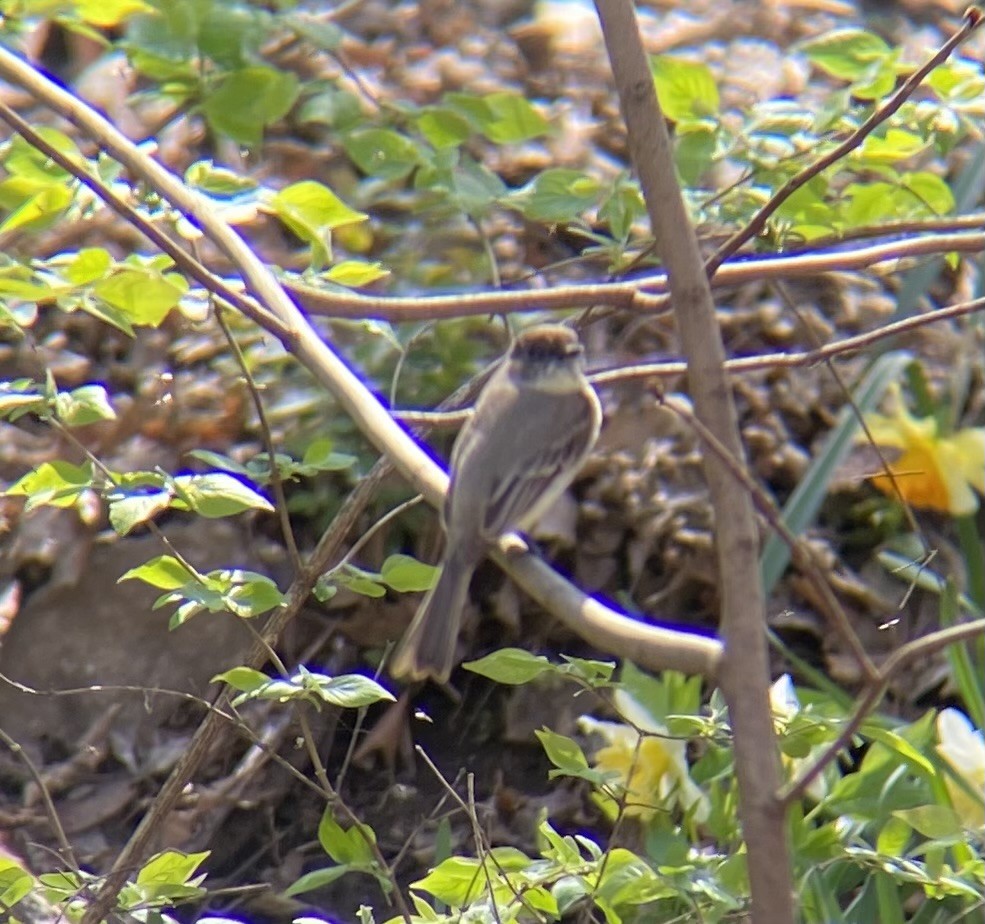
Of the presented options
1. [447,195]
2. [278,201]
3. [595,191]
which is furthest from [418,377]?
[278,201]

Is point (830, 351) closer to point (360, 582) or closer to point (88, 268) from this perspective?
point (360, 582)

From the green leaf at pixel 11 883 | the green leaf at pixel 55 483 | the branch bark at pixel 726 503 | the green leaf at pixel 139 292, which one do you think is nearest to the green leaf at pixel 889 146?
the branch bark at pixel 726 503

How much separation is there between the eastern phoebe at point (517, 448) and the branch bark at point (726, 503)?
119 centimetres

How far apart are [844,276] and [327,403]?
7.70 feet

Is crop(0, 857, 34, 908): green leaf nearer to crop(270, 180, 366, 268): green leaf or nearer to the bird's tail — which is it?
the bird's tail

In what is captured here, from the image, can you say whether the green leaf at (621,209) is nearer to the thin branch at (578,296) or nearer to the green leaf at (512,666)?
the thin branch at (578,296)

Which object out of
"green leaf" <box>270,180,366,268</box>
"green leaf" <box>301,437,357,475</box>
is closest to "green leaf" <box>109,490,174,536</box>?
"green leaf" <box>301,437,357,475</box>

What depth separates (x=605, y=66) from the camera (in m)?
6.86

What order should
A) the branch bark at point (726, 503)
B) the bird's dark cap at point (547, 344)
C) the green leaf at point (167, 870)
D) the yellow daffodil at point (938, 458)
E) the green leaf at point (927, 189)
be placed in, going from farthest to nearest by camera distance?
the yellow daffodil at point (938, 458) < the bird's dark cap at point (547, 344) < the green leaf at point (927, 189) < the green leaf at point (167, 870) < the branch bark at point (726, 503)

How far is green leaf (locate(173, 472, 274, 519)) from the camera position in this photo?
8.36 ft

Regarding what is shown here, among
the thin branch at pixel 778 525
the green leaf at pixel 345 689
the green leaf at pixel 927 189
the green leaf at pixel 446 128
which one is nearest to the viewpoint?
the thin branch at pixel 778 525

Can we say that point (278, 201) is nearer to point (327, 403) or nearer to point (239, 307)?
point (239, 307)

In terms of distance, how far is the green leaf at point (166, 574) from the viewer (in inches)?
103

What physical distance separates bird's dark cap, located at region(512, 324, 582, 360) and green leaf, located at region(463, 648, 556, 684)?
4.66 ft
